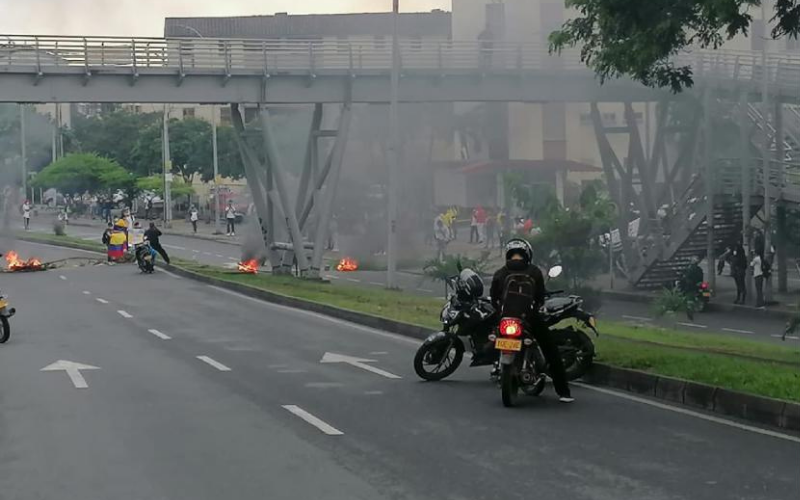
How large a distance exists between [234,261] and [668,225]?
1887 centimetres

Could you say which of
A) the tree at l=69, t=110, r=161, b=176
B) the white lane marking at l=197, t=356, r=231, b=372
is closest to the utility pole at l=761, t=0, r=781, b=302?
the white lane marking at l=197, t=356, r=231, b=372

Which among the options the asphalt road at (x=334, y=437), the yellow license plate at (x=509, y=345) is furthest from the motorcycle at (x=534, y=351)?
the asphalt road at (x=334, y=437)

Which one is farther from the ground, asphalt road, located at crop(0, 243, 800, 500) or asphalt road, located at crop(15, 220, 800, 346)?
asphalt road, located at crop(0, 243, 800, 500)

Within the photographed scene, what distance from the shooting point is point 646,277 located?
38125 mm

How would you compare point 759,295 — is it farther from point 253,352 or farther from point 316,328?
point 253,352

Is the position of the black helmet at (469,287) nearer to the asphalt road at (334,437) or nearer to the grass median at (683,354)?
the asphalt road at (334,437)

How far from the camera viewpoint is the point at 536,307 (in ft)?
41.0

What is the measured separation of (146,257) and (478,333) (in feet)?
90.8

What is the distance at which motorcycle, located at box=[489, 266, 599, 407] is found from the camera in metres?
12.1

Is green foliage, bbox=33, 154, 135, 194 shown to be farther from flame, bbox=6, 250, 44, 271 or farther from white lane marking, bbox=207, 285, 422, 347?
white lane marking, bbox=207, 285, 422, 347

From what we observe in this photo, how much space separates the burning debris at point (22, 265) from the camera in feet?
143

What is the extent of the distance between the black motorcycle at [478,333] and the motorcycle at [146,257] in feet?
88.3

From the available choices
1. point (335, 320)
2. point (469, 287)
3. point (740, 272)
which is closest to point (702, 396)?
point (469, 287)

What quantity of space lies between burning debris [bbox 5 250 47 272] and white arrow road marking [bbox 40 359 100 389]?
2787 cm
